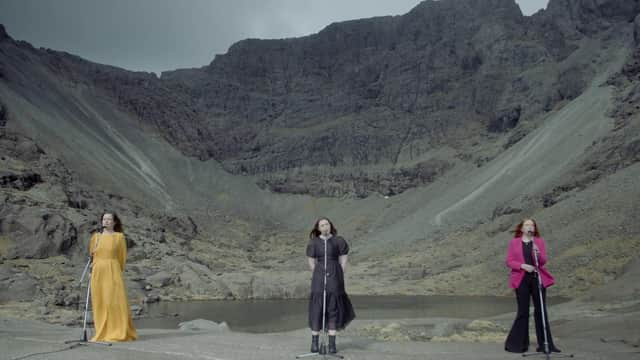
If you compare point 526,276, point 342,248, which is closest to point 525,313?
point 526,276

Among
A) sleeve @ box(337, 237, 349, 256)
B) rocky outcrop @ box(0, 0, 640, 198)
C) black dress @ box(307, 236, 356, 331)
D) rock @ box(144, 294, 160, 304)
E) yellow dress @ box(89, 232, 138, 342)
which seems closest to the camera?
black dress @ box(307, 236, 356, 331)

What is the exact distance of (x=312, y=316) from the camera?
40.1 feet

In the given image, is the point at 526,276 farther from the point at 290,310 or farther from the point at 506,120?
the point at 506,120

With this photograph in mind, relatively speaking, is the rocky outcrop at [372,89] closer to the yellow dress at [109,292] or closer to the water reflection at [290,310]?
the water reflection at [290,310]

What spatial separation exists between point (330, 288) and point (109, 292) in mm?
4386

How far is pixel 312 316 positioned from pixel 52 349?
4.42 m

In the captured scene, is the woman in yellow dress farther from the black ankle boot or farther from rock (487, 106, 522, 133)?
rock (487, 106, 522, 133)

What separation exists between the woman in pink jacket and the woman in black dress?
119 inches

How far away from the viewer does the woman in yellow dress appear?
13.2m

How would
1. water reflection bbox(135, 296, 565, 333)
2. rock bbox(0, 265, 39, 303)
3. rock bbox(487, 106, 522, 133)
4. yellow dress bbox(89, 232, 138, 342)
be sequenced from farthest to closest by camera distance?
rock bbox(487, 106, 522, 133)
rock bbox(0, 265, 39, 303)
water reflection bbox(135, 296, 565, 333)
yellow dress bbox(89, 232, 138, 342)

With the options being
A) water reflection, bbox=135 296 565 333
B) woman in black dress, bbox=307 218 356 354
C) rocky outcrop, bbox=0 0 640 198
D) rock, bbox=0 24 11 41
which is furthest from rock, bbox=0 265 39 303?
rocky outcrop, bbox=0 0 640 198

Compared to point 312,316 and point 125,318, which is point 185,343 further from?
point 312,316

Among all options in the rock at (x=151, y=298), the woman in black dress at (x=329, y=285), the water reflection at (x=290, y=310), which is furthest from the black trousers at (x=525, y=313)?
the rock at (x=151, y=298)

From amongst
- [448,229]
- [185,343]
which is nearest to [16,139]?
[448,229]
